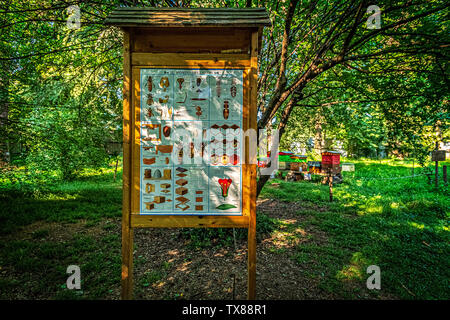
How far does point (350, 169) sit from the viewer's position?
14781 mm

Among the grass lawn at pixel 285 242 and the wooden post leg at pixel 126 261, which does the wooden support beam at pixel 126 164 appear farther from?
the grass lawn at pixel 285 242

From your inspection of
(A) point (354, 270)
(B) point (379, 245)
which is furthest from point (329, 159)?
(A) point (354, 270)

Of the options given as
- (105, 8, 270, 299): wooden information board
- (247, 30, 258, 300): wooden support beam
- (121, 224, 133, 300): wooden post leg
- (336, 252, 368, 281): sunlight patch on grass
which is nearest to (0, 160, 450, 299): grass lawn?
(336, 252, 368, 281): sunlight patch on grass

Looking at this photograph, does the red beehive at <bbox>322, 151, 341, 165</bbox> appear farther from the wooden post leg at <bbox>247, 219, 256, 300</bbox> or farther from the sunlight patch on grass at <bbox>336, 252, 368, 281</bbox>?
the wooden post leg at <bbox>247, 219, 256, 300</bbox>

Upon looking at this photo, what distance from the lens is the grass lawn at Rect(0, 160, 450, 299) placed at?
3098mm

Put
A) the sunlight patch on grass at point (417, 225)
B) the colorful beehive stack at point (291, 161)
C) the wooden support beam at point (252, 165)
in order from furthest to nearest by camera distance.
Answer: the colorful beehive stack at point (291, 161) → the sunlight patch on grass at point (417, 225) → the wooden support beam at point (252, 165)

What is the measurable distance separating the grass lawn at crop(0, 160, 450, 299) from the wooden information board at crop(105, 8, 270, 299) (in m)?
1.56

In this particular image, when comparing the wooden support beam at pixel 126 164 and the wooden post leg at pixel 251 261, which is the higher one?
the wooden support beam at pixel 126 164

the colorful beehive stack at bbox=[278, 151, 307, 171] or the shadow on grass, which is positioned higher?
the colorful beehive stack at bbox=[278, 151, 307, 171]

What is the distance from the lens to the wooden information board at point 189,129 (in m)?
2.24

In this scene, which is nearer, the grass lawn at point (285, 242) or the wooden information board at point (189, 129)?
the wooden information board at point (189, 129)

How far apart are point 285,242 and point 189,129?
358cm

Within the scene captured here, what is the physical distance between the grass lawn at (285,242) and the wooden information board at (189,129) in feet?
5.11

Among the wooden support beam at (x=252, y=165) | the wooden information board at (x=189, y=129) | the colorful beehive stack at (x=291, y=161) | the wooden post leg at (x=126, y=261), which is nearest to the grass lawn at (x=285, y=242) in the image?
the wooden post leg at (x=126, y=261)
